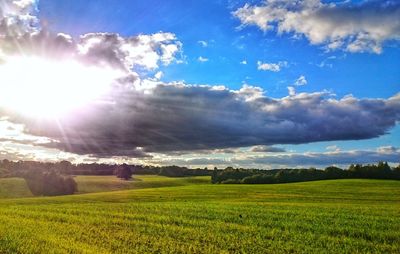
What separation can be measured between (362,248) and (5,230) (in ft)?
56.8

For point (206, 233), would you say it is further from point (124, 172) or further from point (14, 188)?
point (124, 172)

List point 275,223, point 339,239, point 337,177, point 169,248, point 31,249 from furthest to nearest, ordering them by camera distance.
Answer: point 337,177
point 275,223
point 339,239
point 169,248
point 31,249

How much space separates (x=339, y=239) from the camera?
2184cm

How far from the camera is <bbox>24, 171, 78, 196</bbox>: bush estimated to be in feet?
355

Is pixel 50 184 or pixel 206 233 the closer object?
pixel 206 233

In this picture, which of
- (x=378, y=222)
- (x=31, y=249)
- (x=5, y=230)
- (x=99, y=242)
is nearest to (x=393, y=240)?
(x=378, y=222)

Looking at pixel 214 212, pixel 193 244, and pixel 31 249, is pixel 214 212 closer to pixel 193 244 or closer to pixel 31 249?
pixel 193 244

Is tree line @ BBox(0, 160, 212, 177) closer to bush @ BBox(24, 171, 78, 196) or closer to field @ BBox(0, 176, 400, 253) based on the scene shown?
bush @ BBox(24, 171, 78, 196)

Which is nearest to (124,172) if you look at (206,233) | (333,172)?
(333,172)

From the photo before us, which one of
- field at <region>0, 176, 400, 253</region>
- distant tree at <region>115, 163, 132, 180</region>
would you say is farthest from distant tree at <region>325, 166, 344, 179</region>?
field at <region>0, 176, 400, 253</region>

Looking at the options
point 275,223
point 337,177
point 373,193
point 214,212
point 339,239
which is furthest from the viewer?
point 337,177

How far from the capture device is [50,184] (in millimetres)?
109562

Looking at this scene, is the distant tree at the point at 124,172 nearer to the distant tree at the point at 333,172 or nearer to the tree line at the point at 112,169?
the tree line at the point at 112,169

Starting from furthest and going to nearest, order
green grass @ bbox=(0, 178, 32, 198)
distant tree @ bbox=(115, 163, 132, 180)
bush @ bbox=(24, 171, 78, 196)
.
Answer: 1. distant tree @ bbox=(115, 163, 132, 180)
2. bush @ bbox=(24, 171, 78, 196)
3. green grass @ bbox=(0, 178, 32, 198)
